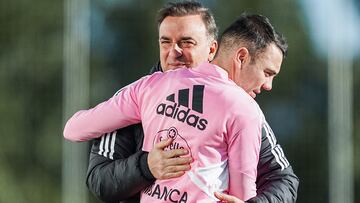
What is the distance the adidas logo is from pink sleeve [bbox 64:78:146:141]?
0.10 meters

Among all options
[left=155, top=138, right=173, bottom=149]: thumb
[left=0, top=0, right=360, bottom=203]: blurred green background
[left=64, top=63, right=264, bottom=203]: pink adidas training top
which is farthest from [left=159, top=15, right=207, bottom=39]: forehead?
[left=0, top=0, right=360, bottom=203]: blurred green background

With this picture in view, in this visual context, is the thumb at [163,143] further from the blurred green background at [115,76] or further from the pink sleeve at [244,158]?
the blurred green background at [115,76]

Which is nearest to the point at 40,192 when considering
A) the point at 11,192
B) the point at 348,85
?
the point at 11,192

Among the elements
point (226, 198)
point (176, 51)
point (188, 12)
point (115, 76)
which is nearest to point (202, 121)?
point (226, 198)

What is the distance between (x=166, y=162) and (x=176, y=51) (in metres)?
0.43

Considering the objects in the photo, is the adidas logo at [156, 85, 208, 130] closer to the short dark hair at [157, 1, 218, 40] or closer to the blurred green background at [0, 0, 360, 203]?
the short dark hair at [157, 1, 218, 40]

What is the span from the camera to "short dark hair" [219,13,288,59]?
6.91 feet

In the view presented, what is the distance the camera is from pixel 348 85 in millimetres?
5516

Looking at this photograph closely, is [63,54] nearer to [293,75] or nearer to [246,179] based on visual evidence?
[293,75]

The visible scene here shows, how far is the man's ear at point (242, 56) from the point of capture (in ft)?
6.87

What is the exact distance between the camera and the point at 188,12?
2.38 m

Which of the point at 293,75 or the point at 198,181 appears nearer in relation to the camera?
the point at 198,181

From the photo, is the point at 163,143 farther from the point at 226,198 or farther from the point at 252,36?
the point at 252,36

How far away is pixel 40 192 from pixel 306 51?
1.68 meters
